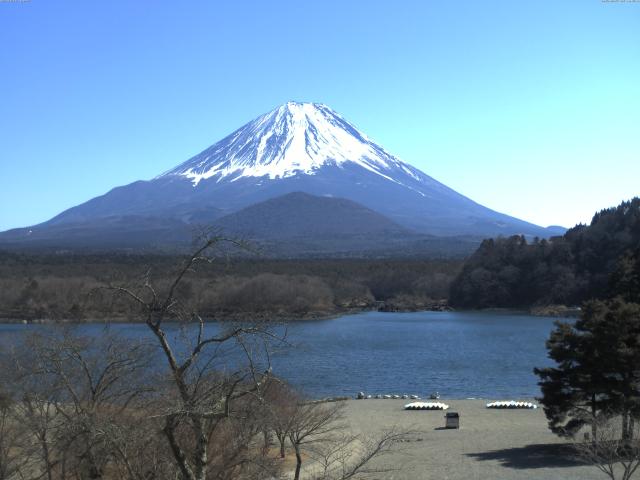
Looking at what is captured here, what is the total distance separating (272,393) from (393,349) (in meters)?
23.9

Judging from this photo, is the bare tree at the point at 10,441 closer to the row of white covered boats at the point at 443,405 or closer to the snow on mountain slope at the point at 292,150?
the row of white covered boats at the point at 443,405

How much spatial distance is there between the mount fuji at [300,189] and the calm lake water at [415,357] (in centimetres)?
9050

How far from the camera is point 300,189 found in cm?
17025

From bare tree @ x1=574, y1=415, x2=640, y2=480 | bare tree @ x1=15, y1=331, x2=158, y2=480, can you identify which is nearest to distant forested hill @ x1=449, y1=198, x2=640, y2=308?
bare tree @ x1=574, y1=415, x2=640, y2=480

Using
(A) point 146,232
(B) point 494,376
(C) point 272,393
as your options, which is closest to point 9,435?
(C) point 272,393

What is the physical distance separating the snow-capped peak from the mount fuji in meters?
0.22

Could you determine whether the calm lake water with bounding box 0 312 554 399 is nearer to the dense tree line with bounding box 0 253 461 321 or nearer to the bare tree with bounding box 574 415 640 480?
the dense tree line with bounding box 0 253 461 321

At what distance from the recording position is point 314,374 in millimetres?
27656

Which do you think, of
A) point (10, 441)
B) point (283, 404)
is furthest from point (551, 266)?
point (10, 441)

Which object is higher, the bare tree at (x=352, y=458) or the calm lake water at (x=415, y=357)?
the bare tree at (x=352, y=458)

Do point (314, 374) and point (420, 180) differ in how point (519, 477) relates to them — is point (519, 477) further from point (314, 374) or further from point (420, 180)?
point (420, 180)

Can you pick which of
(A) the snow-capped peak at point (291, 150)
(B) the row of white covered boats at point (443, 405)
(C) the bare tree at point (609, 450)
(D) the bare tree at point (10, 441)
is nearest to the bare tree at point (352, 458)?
(C) the bare tree at point (609, 450)

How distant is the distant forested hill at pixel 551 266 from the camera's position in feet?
195

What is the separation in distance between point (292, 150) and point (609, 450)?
7036 inches
